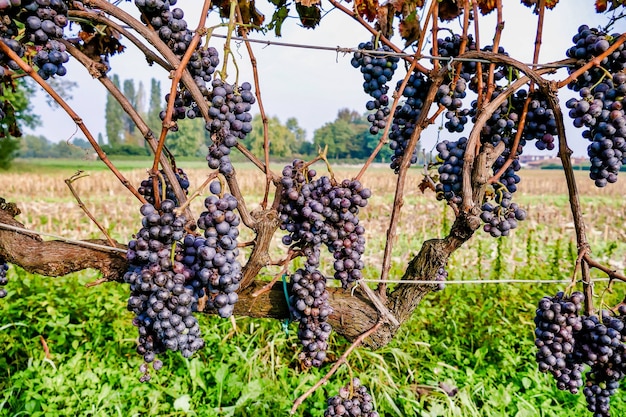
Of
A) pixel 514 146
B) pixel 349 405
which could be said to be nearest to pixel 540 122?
pixel 514 146

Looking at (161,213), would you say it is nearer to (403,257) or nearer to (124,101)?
(124,101)

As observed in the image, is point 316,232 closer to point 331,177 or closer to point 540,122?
point 331,177

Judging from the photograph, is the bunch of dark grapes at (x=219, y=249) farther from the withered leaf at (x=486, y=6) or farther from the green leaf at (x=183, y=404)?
the green leaf at (x=183, y=404)

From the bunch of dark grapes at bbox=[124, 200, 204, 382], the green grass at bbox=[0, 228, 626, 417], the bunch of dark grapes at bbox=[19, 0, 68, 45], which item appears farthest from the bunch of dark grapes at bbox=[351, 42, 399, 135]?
the green grass at bbox=[0, 228, 626, 417]

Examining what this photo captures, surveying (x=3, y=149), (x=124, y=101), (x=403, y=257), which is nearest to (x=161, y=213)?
(x=124, y=101)

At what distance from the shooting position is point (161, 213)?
4.20 ft

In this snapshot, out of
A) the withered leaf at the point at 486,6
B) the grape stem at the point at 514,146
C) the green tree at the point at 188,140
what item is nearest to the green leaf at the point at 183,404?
the grape stem at the point at 514,146

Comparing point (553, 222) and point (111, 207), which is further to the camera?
point (111, 207)

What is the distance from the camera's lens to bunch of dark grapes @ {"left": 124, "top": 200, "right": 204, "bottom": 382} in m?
1.22

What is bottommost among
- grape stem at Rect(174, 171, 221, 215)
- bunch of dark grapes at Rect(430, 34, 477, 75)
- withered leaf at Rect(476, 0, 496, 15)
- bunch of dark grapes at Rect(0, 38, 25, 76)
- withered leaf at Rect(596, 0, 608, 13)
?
grape stem at Rect(174, 171, 221, 215)

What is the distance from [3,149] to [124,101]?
106 feet

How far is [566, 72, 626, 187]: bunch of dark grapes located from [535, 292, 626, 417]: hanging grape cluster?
0.43 m

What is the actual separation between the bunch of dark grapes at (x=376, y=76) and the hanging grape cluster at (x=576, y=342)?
835mm

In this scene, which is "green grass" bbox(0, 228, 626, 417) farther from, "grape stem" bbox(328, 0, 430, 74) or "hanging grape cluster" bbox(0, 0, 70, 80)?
"hanging grape cluster" bbox(0, 0, 70, 80)
